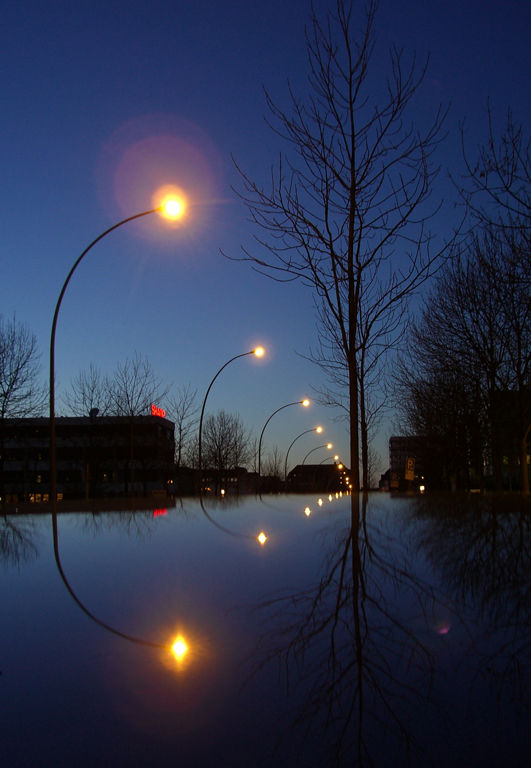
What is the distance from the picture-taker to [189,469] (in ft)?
228

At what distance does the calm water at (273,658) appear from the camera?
1.47 metres

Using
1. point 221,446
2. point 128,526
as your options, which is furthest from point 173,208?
point 221,446

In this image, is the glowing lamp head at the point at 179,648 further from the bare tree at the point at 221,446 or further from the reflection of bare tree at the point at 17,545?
the bare tree at the point at 221,446

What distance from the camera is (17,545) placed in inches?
190

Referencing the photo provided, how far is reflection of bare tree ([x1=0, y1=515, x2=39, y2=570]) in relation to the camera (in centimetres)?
403

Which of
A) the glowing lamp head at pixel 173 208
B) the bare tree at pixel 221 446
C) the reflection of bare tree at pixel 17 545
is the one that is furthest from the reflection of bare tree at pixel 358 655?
the bare tree at pixel 221 446

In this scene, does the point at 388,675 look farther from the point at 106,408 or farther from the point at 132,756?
the point at 106,408

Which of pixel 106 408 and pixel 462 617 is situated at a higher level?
pixel 106 408

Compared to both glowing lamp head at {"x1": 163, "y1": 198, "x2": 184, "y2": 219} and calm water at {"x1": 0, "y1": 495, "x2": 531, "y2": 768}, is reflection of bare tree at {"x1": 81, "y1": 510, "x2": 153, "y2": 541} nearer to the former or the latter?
calm water at {"x1": 0, "y1": 495, "x2": 531, "y2": 768}

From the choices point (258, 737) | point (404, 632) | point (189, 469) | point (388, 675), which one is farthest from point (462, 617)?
point (189, 469)

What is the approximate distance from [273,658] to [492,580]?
4.20 ft

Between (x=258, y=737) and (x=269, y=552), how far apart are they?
2.41m

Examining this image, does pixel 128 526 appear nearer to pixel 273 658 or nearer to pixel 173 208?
pixel 273 658

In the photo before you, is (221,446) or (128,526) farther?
(221,446)
